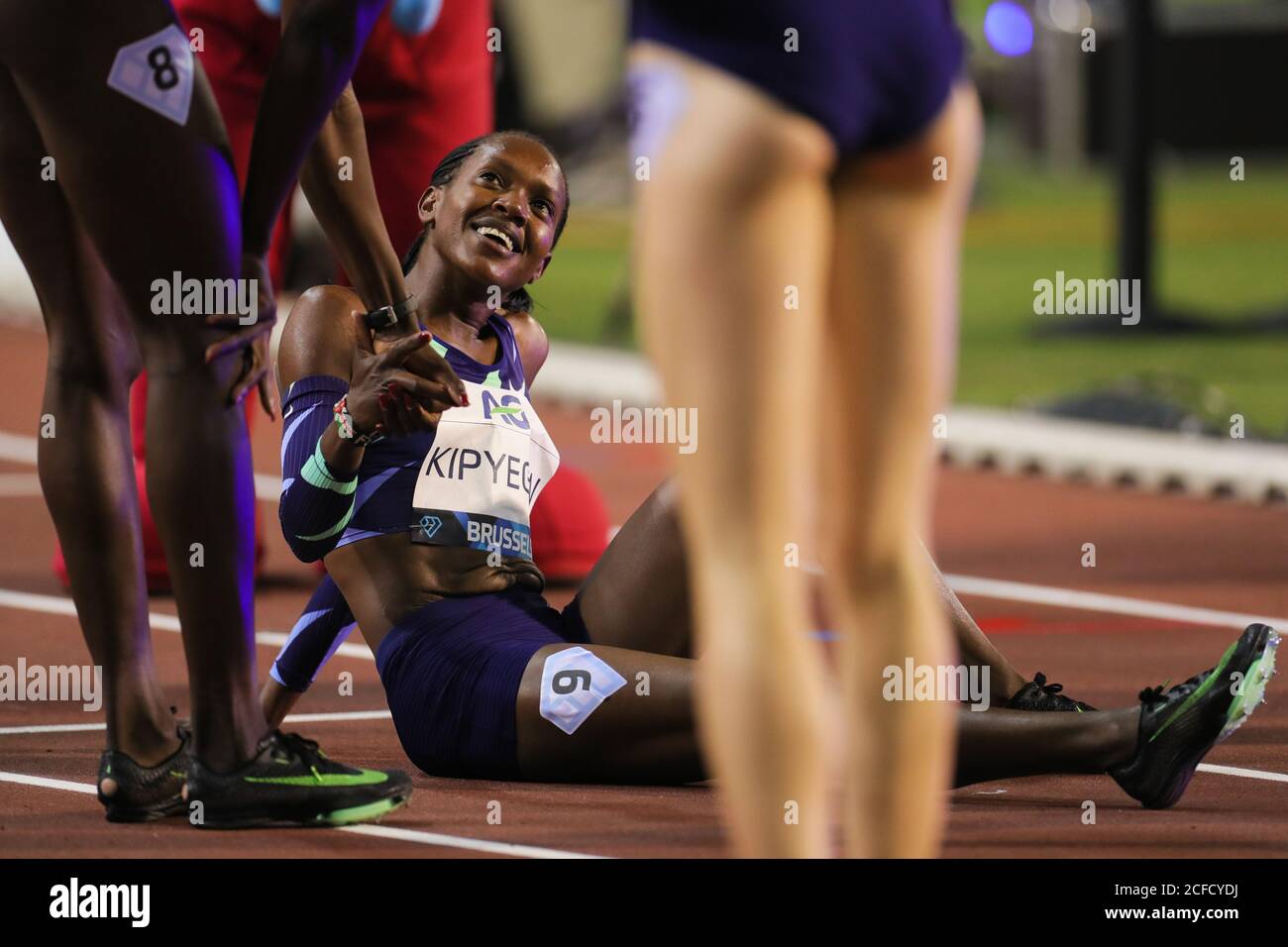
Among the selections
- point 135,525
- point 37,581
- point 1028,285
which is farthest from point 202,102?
point 1028,285

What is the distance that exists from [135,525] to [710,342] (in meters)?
1.81

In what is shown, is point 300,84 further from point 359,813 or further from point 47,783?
point 47,783

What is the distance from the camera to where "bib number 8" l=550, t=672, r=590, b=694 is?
4.21 m

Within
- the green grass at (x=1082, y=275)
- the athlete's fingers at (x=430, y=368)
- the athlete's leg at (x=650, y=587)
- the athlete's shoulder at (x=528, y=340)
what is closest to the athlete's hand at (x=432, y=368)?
the athlete's fingers at (x=430, y=368)

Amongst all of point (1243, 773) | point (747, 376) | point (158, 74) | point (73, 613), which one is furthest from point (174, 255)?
point (73, 613)

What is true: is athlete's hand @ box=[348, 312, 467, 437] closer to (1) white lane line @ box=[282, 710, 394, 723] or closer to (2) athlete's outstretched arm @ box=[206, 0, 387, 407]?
(2) athlete's outstretched arm @ box=[206, 0, 387, 407]

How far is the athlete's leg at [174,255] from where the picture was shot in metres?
3.70

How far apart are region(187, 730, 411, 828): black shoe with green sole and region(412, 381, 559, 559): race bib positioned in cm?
61

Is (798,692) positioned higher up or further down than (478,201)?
further down

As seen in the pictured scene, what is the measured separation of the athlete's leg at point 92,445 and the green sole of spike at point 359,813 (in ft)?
1.03

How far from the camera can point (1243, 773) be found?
455 centimetres

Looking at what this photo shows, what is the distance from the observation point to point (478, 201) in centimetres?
466
